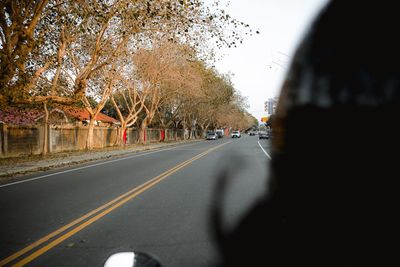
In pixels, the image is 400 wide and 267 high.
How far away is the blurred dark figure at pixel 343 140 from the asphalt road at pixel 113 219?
72 cm

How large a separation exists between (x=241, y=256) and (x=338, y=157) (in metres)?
1.01

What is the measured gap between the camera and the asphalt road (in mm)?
4090

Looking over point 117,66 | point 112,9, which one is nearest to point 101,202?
point 112,9

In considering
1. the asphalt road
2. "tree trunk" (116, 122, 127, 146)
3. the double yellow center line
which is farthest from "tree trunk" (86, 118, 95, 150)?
the double yellow center line

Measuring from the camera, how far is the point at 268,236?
1342 mm

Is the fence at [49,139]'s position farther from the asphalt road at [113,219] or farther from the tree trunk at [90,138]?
the asphalt road at [113,219]

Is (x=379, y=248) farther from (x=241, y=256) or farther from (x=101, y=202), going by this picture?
(x=101, y=202)

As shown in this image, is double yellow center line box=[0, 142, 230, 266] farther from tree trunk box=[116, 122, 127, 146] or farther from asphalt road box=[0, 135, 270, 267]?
tree trunk box=[116, 122, 127, 146]

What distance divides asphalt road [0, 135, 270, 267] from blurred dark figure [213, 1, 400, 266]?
2.38 feet

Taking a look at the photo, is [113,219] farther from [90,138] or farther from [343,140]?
[90,138]

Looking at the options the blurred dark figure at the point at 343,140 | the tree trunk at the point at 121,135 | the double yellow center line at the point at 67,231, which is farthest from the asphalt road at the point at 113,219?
the tree trunk at the point at 121,135

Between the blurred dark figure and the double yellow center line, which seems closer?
the blurred dark figure

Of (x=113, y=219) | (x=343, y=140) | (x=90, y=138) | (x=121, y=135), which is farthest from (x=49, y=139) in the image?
(x=343, y=140)

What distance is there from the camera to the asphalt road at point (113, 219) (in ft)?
13.4
